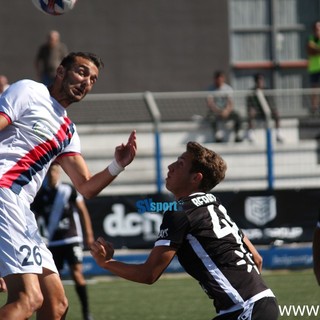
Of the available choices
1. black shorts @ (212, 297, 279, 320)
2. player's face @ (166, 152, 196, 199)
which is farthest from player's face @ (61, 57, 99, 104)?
black shorts @ (212, 297, 279, 320)

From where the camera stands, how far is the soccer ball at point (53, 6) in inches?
351

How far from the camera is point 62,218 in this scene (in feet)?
42.7

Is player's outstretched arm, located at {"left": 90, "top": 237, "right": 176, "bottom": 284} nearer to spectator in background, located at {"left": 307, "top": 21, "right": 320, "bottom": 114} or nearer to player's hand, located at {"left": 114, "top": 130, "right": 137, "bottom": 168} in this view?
player's hand, located at {"left": 114, "top": 130, "right": 137, "bottom": 168}

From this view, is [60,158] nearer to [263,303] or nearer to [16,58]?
[263,303]

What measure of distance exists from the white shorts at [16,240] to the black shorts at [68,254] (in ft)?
17.3

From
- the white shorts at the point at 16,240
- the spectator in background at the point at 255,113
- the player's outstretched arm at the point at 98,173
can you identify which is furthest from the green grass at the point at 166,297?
the white shorts at the point at 16,240

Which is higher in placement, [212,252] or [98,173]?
[98,173]

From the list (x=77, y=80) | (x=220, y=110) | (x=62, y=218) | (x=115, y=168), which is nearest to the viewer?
(x=77, y=80)

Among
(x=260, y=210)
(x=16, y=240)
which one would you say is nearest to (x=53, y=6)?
(x=16, y=240)

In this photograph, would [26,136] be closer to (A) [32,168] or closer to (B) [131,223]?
(A) [32,168]

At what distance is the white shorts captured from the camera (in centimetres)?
691

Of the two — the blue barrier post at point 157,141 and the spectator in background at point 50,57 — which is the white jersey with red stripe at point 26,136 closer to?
the blue barrier post at point 157,141

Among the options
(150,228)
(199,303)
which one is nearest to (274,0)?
(150,228)

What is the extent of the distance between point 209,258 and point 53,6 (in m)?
3.53
